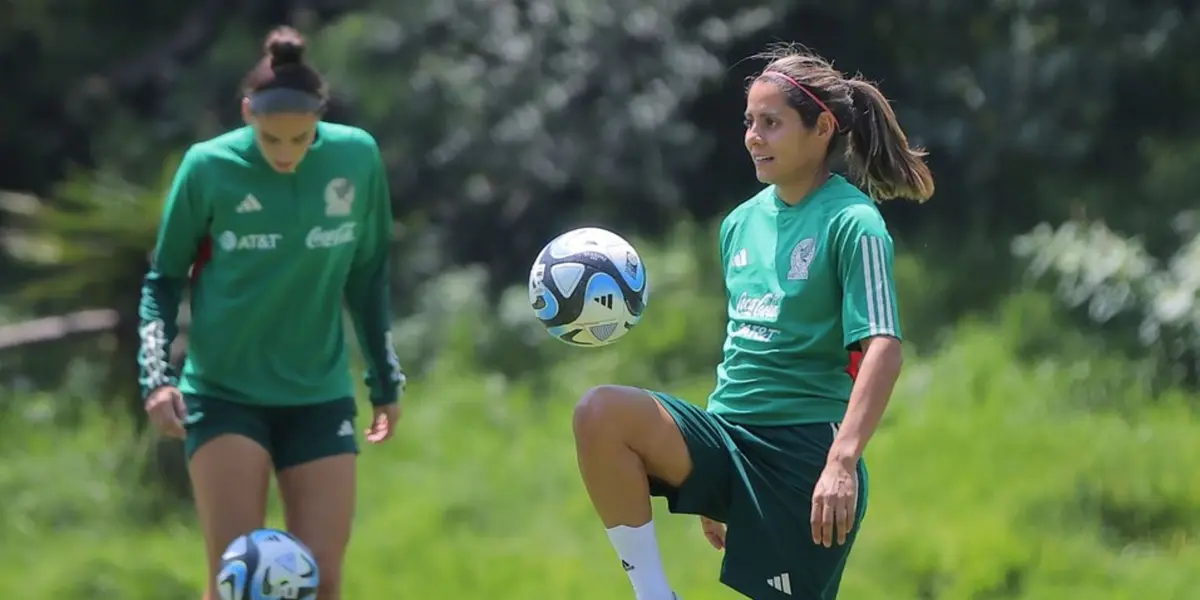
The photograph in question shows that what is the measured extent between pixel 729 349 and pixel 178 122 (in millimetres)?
8631

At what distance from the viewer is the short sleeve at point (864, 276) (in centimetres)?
378

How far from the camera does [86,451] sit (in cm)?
878

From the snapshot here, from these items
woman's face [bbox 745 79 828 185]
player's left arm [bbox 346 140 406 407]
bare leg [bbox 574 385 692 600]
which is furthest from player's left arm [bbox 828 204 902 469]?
player's left arm [bbox 346 140 406 407]

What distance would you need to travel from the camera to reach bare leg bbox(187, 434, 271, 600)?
4895 mm

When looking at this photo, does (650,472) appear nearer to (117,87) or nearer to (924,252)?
(924,252)

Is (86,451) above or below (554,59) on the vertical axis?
below

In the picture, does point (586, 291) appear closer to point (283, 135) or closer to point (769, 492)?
point (769, 492)

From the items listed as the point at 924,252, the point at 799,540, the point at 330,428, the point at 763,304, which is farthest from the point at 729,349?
the point at 924,252

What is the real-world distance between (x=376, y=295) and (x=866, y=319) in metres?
1.99

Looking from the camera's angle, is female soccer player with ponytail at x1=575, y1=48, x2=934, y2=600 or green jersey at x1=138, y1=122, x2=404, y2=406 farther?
green jersey at x1=138, y1=122, x2=404, y2=406

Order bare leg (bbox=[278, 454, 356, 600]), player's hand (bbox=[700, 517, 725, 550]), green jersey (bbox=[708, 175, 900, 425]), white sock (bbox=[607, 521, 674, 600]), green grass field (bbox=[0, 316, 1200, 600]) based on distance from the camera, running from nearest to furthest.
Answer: green jersey (bbox=[708, 175, 900, 425]), white sock (bbox=[607, 521, 674, 600]), player's hand (bbox=[700, 517, 725, 550]), bare leg (bbox=[278, 454, 356, 600]), green grass field (bbox=[0, 316, 1200, 600])

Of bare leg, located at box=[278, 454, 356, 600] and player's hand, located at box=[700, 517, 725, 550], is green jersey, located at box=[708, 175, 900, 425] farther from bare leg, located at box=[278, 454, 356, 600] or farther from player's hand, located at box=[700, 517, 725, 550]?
bare leg, located at box=[278, 454, 356, 600]

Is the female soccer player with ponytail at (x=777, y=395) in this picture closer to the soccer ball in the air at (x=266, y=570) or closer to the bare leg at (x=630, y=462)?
the bare leg at (x=630, y=462)

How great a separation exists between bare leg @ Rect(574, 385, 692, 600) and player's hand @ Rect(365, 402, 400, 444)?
1.46 m
